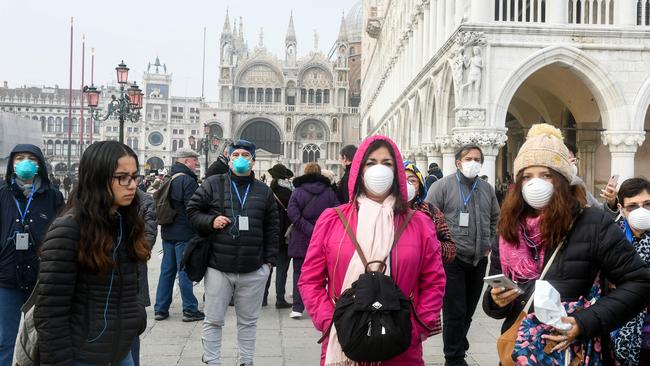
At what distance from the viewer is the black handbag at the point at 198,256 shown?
4.93 m

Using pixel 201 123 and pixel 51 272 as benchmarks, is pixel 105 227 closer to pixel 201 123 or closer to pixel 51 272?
pixel 51 272

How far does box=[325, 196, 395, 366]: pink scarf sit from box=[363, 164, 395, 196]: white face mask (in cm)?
9

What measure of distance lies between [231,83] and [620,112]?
58.3 meters

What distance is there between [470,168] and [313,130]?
64980mm

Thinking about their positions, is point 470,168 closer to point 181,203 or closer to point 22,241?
point 181,203

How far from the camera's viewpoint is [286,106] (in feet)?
228

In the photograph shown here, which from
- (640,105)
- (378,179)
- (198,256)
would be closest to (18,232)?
(198,256)

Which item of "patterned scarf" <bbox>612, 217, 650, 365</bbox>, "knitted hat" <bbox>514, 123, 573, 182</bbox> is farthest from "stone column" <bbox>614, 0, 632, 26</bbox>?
"knitted hat" <bbox>514, 123, 573, 182</bbox>

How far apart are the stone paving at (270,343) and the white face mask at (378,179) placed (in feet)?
9.49

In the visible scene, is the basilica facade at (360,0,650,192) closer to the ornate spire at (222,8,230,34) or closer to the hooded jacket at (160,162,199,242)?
the hooded jacket at (160,162,199,242)

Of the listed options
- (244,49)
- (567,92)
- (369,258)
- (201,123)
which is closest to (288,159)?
(201,123)

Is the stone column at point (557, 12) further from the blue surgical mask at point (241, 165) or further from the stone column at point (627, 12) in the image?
the blue surgical mask at point (241, 165)

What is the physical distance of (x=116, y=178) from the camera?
9.50 feet

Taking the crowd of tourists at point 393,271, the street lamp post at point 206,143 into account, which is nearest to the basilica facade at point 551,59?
the crowd of tourists at point 393,271
